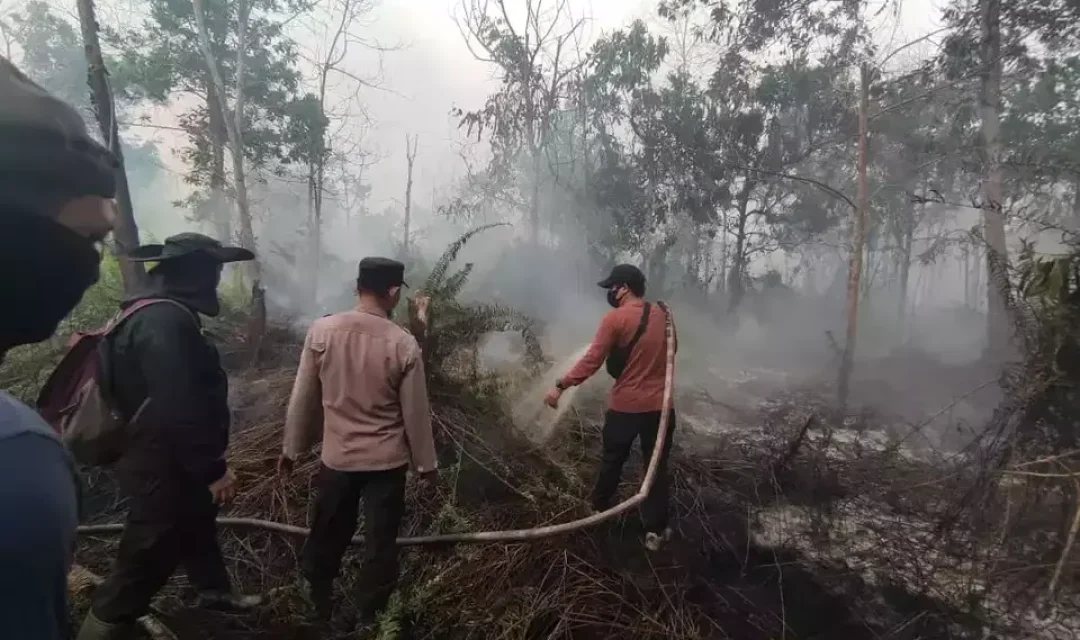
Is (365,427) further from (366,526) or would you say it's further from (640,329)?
(640,329)

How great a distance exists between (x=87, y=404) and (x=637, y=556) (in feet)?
11.1

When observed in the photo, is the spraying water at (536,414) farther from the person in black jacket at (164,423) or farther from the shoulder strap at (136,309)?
the shoulder strap at (136,309)

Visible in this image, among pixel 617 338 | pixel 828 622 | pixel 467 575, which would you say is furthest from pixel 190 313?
pixel 828 622

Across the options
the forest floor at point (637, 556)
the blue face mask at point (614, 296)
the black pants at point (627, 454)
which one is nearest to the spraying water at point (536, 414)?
the forest floor at point (637, 556)

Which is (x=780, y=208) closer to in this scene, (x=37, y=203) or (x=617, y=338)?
(x=617, y=338)

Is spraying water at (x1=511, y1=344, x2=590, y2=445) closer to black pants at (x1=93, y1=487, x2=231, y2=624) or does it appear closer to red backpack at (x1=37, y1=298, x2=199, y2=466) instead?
black pants at (x1=93, y1=487, x2=231, y2=624)

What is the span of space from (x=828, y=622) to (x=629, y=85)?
1931 centimetres

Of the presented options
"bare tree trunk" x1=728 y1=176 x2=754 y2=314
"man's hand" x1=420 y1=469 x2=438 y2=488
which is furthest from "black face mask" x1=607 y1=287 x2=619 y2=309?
"bare tree trunk" x1=728 y1=176 x2=754 y2=314

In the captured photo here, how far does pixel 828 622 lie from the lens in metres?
3.78

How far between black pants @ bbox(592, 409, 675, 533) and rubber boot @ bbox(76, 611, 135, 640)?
2932mm

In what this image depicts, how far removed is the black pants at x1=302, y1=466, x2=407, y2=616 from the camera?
123 inches

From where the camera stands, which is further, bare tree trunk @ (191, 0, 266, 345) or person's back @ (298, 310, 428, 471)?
bare tree trunk @ (191, 0, 266, 345)

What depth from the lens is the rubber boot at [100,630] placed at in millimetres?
2607

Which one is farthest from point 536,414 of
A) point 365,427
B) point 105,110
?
point 105,110
